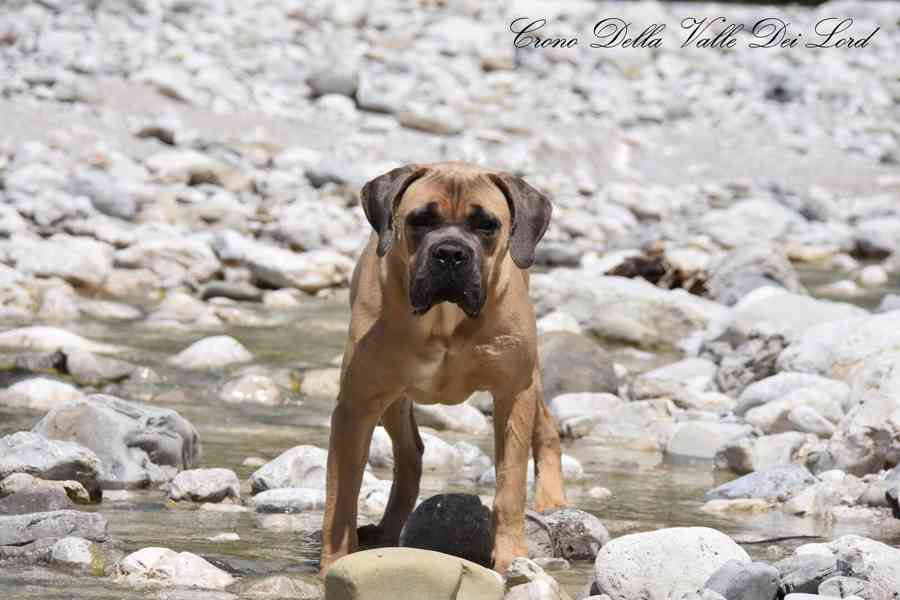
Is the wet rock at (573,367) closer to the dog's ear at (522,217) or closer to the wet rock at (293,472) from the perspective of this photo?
the wet rock at (293,472)

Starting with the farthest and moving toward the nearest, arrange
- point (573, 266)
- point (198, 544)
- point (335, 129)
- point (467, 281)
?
1. point (335, 129)
2. point (573, 266)
3. point (198, 544)
4. point (467, 281)

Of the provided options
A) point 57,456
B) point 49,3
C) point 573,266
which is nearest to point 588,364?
point 57,456

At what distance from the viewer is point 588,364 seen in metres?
9.52

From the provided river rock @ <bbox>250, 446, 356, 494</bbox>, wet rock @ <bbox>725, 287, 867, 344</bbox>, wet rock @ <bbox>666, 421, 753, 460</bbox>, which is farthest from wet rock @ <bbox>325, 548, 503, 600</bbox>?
wet rock @ <bbox>725, 287, 867, 344</bbox>

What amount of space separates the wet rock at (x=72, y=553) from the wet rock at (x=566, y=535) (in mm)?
1555

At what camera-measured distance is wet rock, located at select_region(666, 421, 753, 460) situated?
8.09 metres

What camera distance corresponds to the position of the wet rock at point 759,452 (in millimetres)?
7652

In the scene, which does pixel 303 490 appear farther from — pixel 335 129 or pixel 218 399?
pixel 335 129

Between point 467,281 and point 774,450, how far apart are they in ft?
11.0

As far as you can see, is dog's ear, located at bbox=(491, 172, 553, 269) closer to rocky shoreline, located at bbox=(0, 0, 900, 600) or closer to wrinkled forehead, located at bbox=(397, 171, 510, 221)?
wrinkled forehead, located at bbox=(397, 171, 510, 221)

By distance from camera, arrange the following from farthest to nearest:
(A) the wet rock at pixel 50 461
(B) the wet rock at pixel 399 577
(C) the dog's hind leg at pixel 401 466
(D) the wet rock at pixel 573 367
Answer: (D) the wet rock at pixel 573 367, (A) the wet rock at pixel 50 461, (C) the dog's hind leg at pixel 401 466, (B) the wet rock at pixel 399 577

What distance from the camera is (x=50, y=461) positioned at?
602 centimetres

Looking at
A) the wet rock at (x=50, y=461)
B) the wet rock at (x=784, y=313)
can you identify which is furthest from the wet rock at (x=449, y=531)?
the wet rock at (x=784, y=313)

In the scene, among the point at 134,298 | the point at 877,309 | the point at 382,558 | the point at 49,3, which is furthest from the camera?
the point at 49,3
